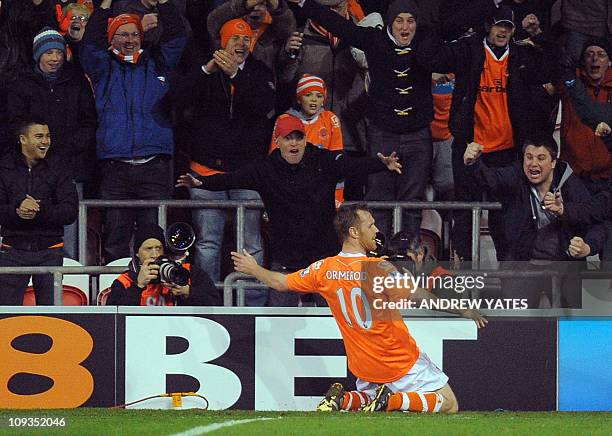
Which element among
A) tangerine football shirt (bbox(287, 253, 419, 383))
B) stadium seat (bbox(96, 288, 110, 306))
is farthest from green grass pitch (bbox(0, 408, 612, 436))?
stadium seat (bbox(96, 288, 110, 306))

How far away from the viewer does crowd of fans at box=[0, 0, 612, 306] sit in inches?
359

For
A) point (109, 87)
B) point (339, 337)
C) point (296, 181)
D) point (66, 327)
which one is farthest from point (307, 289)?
point (109, 87)

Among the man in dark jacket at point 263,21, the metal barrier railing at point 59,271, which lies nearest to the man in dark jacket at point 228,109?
the man in dark jacket at point 263,21

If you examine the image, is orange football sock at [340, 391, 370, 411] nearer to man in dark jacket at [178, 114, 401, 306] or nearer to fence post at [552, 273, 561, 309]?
man in dark jacket at [178, 114, 401, 306]

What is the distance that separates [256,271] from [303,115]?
1.97 metres

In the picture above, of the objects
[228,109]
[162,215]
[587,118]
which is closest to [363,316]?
[162,215]

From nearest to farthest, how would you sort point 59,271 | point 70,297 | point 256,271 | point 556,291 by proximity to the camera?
point 256,271 < point 59,271 < point 556,291 < point 70,297

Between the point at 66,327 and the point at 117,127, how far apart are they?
5.63ft

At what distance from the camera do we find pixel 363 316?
805cm

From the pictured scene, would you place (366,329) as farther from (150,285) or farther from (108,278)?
(108,278)

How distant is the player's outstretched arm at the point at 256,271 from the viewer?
789 centimetres

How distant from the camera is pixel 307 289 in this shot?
8.14m

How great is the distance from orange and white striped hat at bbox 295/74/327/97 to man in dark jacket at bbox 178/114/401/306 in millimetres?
366

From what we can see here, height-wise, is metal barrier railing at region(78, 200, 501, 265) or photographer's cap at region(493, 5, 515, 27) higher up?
photographer's cap at region(493, 5, 515, 27)
